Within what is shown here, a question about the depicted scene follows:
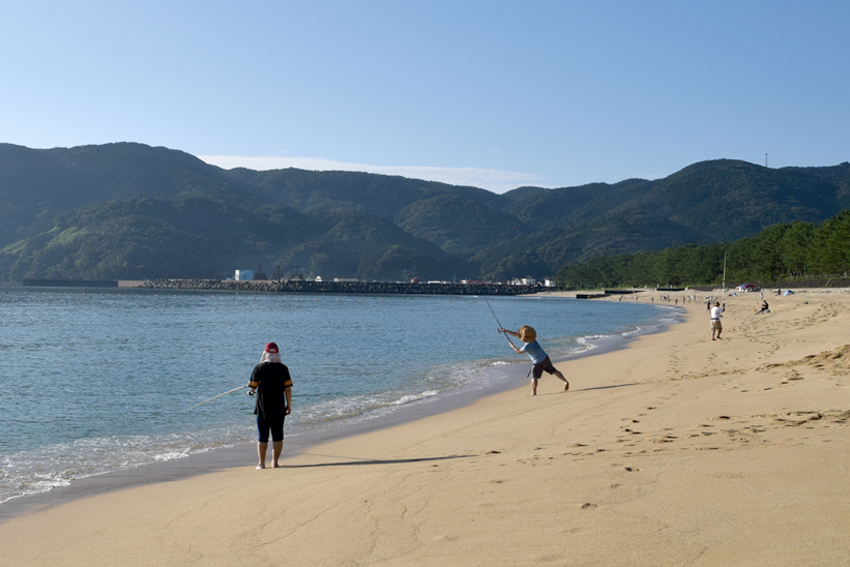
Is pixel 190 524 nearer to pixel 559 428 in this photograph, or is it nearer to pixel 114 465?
pixel 114 465

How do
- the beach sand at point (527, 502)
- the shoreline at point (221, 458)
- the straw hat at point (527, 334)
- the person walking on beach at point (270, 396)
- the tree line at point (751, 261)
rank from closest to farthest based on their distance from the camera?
the beach sand at point (527, 502) → the shoreline at point (221, 458) → the person walking on beach at point (270, 396) → the straw hat at point (527, 334) → the tree line at point (751, 261)

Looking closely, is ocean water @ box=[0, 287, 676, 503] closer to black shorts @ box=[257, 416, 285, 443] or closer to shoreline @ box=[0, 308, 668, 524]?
shoreline @ box=[0, 308, 668, 524]

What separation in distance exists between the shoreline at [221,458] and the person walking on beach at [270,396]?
35.8 inches

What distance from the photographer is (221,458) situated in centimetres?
979

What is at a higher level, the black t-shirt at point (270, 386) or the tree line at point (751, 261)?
the tree line at point (751, 261)

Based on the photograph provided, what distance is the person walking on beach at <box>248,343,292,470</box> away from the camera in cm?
861

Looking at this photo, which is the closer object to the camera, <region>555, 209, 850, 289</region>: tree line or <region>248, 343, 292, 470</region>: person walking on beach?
<region>248, 343, 292, 470</region>: person walking on beach

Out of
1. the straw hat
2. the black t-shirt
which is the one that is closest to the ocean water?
the black t-shirt

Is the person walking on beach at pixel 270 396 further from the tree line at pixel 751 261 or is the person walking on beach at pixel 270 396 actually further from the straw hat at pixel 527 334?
the tree line at pixel 751 261

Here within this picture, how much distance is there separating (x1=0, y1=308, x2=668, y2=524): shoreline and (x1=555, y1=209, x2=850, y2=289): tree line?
91855mm

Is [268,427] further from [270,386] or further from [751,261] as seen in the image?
[751,261]

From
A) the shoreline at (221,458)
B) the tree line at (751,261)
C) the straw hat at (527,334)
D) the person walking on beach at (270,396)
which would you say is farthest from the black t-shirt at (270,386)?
the tree line at (751,261)

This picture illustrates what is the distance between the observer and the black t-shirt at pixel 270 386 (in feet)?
28.2

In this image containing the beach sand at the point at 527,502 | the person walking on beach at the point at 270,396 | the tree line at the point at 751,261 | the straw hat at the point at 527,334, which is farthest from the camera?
the tree line at the point at 751,261
